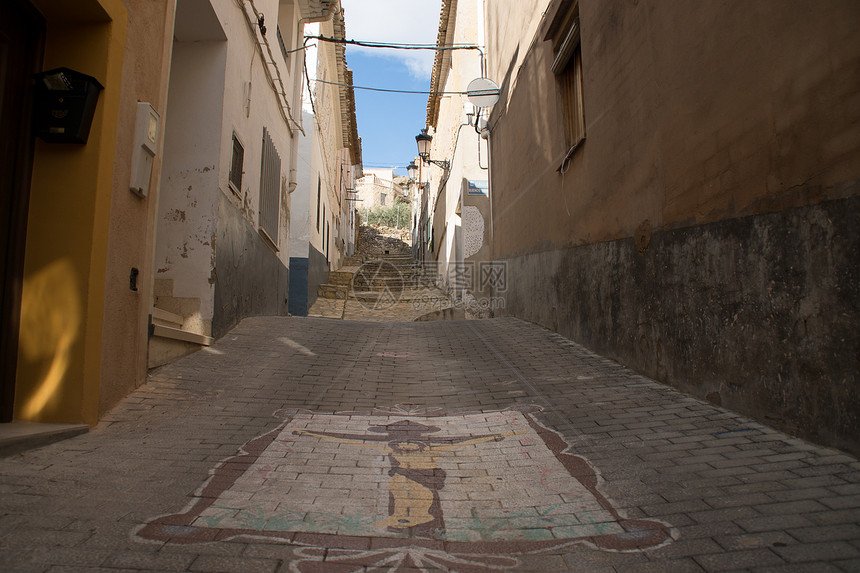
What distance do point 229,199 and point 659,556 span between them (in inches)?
226

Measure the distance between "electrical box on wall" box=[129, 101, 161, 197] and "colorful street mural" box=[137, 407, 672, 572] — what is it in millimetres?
2055

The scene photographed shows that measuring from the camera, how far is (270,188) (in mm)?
9055

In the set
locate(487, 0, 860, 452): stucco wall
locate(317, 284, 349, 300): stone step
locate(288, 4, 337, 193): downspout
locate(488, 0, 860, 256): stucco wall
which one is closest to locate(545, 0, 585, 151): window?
locate(488, 0, 860, 256): stucco wall

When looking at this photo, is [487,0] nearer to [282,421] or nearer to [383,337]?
[383,337]

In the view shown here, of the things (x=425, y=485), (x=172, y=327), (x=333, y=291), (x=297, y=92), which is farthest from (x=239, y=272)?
(x=333, y=291)

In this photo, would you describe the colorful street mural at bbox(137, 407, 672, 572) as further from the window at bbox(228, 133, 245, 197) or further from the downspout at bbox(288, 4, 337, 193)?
the downspout at bbox(288, 4, 337, 193)

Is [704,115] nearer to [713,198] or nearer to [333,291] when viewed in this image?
[713,198]

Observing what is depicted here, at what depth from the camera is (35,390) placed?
128 inches

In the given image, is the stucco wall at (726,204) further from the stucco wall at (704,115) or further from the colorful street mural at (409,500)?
→ the colorful street mural at (409,500)

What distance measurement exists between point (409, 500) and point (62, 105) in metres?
3.03

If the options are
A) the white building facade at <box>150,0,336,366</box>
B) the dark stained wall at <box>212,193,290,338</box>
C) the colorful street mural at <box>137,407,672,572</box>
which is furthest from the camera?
the dark stained wall at <box>212,193,290,338</box>

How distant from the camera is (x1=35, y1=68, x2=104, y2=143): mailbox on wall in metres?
3.27

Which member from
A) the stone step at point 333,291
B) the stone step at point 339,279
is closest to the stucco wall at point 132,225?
the stone step at point 333,291

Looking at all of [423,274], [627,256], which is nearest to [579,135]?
[627,256]
